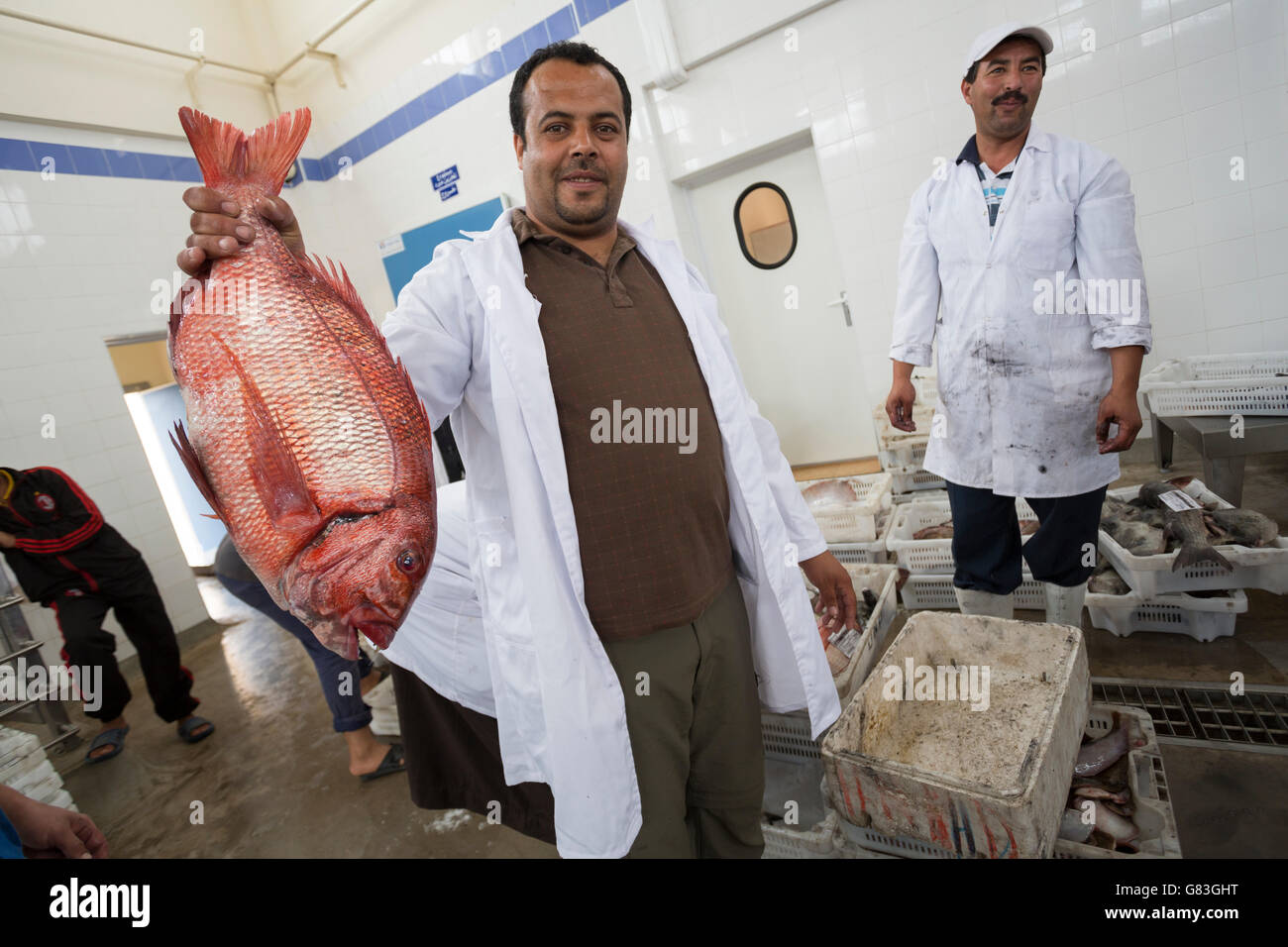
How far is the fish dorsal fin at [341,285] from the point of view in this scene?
771 millimetres

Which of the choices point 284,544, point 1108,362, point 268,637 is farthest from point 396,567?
point 268,637

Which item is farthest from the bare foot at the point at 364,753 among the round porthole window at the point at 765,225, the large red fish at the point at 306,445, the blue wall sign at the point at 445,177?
the blue wall sign at the point at 445,177

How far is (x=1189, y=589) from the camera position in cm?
231

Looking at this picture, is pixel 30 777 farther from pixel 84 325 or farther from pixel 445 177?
pixel 445 177

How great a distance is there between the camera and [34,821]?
1.09 metres

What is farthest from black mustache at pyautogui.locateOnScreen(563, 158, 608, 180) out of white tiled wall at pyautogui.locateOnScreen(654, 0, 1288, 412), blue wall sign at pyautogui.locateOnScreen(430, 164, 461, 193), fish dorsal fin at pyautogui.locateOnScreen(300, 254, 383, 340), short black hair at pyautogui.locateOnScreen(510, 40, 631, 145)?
blue wall sign at pyautogui.locateOnScreen(430, 164, 461, 193)

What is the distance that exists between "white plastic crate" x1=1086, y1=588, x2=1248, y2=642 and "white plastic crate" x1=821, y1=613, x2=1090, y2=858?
2.61 feet

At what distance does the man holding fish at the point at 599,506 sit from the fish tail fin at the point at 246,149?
0.26 metres

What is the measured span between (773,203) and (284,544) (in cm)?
483

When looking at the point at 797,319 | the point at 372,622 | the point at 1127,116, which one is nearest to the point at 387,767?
the point at 372,622

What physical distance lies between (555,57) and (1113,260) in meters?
1.67

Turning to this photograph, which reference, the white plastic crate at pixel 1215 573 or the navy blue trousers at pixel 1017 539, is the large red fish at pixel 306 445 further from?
the white plastic crate at pixel 1215 573

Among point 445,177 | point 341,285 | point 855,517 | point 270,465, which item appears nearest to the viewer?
point 270,465

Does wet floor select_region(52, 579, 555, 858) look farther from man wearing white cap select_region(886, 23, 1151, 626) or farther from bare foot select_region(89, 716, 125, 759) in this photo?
man wearing white cap select_region(886, 23, 1151, 626)
